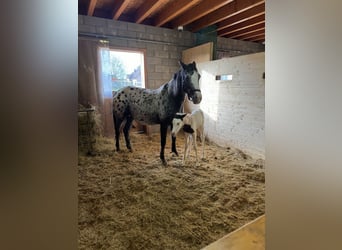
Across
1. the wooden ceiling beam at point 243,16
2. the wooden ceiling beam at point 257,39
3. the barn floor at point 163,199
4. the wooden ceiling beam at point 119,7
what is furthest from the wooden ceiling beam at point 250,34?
the barn floor at point 163,199

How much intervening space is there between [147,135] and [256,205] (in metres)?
3.22

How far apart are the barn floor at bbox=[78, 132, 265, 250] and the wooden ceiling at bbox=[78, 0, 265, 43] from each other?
245cm

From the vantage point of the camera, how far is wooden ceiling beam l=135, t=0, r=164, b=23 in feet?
12.7

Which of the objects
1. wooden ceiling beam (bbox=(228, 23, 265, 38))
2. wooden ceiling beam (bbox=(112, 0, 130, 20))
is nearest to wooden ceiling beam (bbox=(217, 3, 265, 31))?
wooden ceiling beam (bbox=(228, 23, 265, 38))

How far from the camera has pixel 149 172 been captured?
9.99 ft

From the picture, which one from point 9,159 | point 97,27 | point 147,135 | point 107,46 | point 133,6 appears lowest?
point 147,135

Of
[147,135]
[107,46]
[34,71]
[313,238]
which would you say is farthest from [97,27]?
[313,238]

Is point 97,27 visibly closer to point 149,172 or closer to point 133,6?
point 133,6

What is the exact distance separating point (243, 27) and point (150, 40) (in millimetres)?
2024

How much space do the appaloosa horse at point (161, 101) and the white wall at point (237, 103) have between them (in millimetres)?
872

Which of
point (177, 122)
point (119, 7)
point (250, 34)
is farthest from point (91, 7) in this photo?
point (250, 34)

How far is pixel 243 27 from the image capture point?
5059 mm

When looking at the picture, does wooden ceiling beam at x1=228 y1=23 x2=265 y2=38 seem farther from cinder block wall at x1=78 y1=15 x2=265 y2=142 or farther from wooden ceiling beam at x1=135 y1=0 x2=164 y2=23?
wooden ceiling beam at x1=135 y1=0 x2=164 y2=23

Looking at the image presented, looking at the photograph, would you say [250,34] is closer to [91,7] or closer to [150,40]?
[150,40]
